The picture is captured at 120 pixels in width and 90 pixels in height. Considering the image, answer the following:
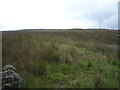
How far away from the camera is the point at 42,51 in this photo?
326 inches

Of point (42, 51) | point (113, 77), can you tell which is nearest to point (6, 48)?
point (42, 51)

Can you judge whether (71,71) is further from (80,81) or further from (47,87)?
(47,87)

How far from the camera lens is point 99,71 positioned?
22.5 feet

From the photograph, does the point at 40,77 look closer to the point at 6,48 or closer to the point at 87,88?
the point at 87,88

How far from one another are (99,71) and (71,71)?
3.66 ft

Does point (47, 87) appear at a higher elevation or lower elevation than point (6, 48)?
lower

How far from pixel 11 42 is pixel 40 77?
12.7 feet

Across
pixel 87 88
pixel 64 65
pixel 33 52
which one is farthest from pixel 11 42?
pixel 87 88

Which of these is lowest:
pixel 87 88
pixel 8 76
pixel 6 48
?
pixel 87 88

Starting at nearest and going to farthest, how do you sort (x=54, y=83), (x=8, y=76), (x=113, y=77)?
(x=8, y=76) < (x=54, y=83) < (x=113, y=77)

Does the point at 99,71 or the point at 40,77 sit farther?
the point at 99,71

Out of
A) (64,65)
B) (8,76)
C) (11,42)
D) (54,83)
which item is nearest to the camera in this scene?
(8,76)

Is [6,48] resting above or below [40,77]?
above

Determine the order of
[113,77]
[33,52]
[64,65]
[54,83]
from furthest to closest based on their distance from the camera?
[33,52] → [64,65] → [113,77] → [54,83]
